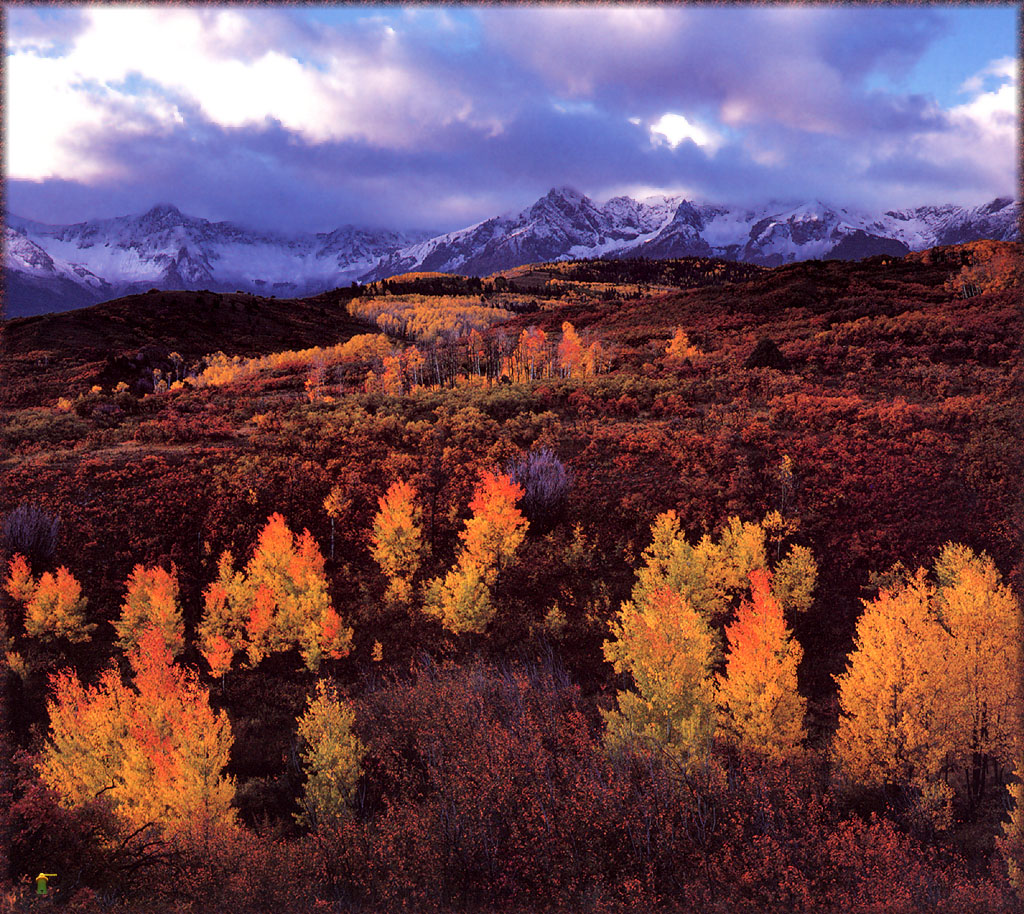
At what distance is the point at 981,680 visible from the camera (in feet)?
63.9

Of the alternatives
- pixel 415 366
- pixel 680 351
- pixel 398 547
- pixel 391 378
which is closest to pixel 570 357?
pixel 680 351

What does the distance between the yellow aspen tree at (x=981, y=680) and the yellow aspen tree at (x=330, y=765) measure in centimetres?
2309

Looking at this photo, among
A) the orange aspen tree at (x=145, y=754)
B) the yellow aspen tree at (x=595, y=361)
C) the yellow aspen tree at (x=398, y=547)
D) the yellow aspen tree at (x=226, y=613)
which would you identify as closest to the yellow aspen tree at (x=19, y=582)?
the orange aspen tree at (x=145, y=754)

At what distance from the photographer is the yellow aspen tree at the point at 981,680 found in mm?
19172

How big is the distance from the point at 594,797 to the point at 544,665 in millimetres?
9333

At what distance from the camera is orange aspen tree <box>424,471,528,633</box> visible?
93.5 ft

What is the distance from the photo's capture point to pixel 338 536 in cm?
3512

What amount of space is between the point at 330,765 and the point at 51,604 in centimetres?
1957

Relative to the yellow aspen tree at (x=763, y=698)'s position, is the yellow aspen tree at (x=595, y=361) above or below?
above


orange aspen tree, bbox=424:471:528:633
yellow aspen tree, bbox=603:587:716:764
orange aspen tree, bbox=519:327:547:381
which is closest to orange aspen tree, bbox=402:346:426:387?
orange aspen tree, bbox=519:327:547:381

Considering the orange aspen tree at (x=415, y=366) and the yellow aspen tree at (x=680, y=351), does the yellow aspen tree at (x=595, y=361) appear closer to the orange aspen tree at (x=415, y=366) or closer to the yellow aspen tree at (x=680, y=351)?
the yellow aspen tree at (x=680, y=351)

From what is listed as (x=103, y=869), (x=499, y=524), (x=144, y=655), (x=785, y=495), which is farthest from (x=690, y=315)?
(x=103, y=869)

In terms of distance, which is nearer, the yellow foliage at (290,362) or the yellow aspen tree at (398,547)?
the yellow aspen tree at (398,547)

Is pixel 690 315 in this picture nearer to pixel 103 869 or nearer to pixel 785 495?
pixel 785 495
